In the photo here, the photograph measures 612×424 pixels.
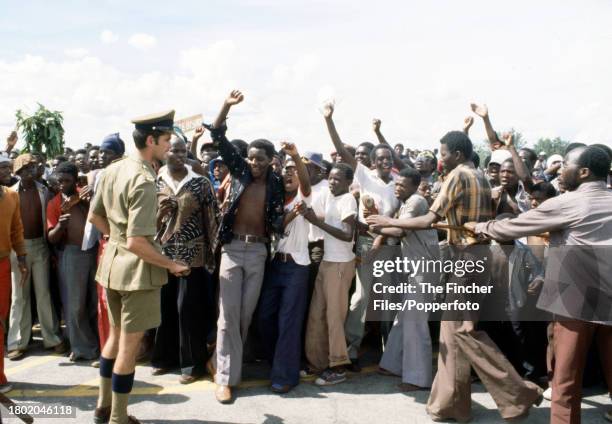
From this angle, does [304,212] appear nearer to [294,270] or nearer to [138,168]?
[294,270]

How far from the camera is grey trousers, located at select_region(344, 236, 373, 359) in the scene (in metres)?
5.10

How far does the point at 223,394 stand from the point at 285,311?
0.88 metres

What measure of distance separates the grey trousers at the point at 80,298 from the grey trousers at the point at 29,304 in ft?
1.06

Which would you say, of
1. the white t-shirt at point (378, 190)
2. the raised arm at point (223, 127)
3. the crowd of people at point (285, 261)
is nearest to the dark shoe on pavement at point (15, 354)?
the crowd of people at point (285, 261)

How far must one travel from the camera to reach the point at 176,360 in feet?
16.9

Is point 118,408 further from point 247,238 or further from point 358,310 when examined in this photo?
point 358,310

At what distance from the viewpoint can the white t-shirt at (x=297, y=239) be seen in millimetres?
4695

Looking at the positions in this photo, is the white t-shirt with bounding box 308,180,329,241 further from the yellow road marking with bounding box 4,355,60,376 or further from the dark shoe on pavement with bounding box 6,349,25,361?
the dark shoe on pavement with bounding box 6,349,25,361

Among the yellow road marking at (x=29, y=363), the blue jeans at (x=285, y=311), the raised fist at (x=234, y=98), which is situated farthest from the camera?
the yellow road marking at (x=29, y=363)

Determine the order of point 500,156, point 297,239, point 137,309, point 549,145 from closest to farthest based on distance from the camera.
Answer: point 137,309 → point 297,239 → point 500,156 → point 549,145

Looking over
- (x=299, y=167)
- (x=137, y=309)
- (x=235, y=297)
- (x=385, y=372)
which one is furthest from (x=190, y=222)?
(x=385, y=372)

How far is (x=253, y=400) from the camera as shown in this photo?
4.40 meters

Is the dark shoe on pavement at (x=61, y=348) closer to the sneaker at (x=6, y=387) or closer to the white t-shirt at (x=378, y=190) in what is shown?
the sneaker at (x=6, y=387)

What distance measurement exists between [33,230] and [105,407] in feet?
8.52
